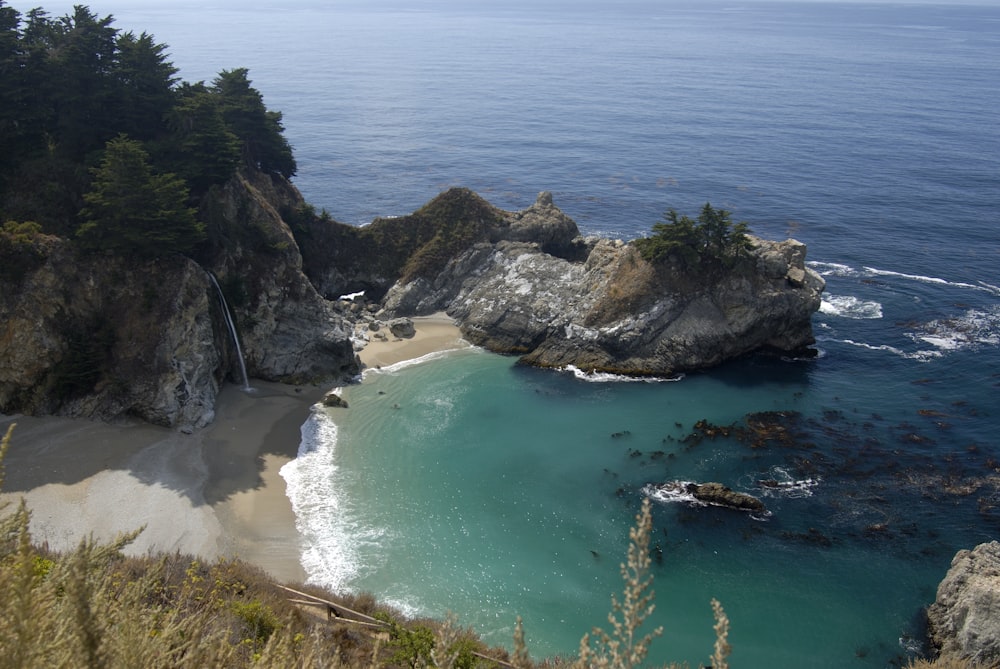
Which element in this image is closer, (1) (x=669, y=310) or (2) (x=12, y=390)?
(2) (x=12, y=390)

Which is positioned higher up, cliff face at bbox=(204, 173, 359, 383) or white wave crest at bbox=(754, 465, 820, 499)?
cliff face at bbox=(204, 173, 359, 383)

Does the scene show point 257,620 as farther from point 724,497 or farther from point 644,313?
point 644,313

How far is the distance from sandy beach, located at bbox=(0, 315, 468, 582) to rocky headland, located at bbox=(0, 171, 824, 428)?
1.50m

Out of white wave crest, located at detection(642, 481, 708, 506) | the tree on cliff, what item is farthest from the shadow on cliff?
white wave crest, located at detection(642, 481, 708, 506)

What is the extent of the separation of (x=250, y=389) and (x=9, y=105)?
1979cm

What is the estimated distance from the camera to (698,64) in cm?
16650

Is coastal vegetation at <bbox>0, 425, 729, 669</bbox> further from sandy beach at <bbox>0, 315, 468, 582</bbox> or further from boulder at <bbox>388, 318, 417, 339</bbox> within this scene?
boulder at <bbox>388, 318, 417, 339</bbox>

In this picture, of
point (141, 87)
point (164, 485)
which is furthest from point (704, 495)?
point (141, 87)

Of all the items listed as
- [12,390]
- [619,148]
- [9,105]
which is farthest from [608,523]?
[619,148]

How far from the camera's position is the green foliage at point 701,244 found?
148 ft

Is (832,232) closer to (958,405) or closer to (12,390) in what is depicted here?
(958,405)

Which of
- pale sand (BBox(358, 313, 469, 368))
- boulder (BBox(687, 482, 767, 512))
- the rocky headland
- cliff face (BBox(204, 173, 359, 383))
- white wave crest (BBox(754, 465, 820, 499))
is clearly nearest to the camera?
boulder (BBox(687, 482, 767, 512))

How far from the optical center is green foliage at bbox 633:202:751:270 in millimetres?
44969

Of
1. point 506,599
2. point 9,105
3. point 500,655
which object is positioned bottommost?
point 506,599
